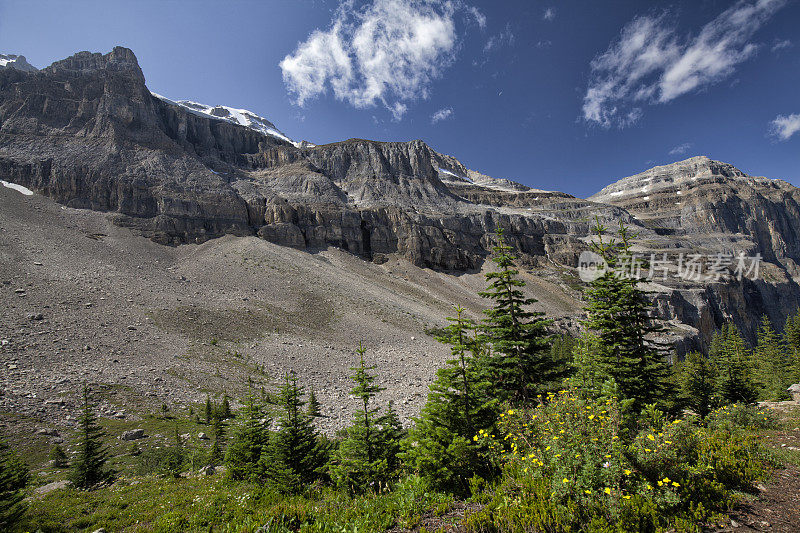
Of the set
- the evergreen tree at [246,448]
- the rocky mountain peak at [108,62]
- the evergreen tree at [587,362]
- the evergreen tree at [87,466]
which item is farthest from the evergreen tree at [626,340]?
the rocky mountain peak at [108,62]

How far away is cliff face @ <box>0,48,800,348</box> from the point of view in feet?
245

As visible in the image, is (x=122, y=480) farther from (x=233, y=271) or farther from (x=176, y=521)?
(x=233, y=271)

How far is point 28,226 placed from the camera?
5128 cm

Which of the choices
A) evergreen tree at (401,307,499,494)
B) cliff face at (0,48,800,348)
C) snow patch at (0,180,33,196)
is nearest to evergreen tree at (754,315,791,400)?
cliff face at (0,48,800,348)

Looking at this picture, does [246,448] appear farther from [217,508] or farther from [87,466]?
[87,466]

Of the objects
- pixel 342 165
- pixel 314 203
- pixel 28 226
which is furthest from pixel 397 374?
pixel 342 165

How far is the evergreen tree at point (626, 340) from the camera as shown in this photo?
11.6m

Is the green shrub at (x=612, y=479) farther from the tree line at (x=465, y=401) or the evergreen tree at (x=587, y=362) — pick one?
the evergreen tree at (x=587, y=362)

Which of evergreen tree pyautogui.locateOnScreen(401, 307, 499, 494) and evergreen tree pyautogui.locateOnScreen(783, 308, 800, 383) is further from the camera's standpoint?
evergreen tree pyautogui.locateOnScreen(783, 308, 800, 383)

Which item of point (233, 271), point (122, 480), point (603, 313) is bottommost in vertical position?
point (122, 480)

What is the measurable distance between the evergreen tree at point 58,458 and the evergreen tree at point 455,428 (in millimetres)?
17433

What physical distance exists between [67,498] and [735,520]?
18.0m

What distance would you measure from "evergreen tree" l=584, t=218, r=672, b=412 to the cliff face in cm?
3510
